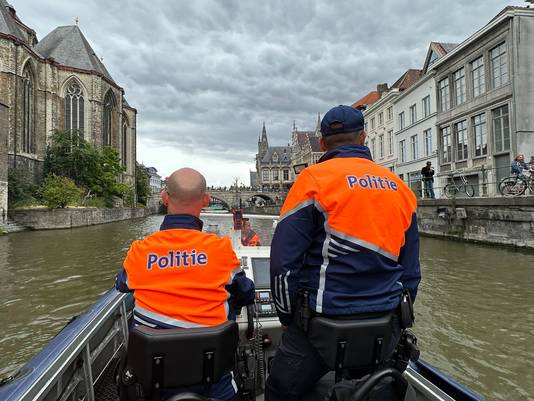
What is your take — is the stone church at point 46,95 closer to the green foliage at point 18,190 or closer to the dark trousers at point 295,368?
the green foliage at point 18,190

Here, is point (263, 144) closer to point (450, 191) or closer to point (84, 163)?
point (84, 163)

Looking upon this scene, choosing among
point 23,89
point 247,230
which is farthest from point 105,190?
point 247,230

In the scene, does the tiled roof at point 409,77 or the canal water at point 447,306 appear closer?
the canal water at point 447,306

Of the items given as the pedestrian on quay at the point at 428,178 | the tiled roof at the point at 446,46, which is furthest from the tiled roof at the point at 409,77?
the pedestrian on quay at the point at 428,178

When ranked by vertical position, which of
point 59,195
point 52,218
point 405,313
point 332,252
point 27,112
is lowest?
point 52,218

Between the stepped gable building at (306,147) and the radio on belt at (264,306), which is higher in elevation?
the stepped gable building at (306,147)

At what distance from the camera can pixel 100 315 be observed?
3236mm

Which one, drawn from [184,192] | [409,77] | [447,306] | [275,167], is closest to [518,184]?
[447,306]

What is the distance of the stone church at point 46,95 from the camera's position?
2898 centimetres

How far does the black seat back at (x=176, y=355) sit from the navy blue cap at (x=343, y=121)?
40.5 inches

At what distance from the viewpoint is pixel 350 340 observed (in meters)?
1.43

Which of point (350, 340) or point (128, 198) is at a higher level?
point (128, 198)

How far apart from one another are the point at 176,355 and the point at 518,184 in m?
14.1

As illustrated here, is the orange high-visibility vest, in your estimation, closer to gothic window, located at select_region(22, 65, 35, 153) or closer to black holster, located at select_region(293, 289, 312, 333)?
black holster, located at select_region(293, 289, 312, 333)
